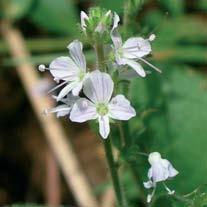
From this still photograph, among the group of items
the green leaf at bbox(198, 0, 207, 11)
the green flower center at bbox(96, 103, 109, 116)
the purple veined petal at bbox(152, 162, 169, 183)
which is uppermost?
the green leaf at bbox(198, 0, 207, 11)

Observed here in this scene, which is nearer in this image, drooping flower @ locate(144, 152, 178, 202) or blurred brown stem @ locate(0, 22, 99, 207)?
drooping flower @ locate(144, 152, 178, 202)

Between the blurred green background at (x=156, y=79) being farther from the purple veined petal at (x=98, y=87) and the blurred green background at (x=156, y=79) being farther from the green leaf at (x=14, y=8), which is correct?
the purple veined petal at (x=98, y=87)

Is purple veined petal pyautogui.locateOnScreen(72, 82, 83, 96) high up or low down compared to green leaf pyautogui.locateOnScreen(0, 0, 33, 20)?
down

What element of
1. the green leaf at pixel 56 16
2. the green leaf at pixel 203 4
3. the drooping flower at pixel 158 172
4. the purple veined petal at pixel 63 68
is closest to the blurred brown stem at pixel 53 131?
the green leaf at pixel 56 16

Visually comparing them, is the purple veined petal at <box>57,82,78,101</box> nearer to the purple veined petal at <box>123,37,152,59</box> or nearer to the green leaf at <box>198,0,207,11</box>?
the purple veined petal at <box>123,37,152,59</box>

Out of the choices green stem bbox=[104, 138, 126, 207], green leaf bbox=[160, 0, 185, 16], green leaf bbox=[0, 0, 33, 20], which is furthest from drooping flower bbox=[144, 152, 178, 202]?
green leaf bbox=[0, 0, 33, 20]

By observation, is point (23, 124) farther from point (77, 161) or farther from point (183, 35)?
point (183, 35)

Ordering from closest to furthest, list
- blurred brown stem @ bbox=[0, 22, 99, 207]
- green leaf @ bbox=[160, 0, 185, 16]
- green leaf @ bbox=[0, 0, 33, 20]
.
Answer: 1. blurred brown stem @ bbox=[0, 22, 99, 207]
2. green leaf @ bbox=[160, 0, 185, 16]
3. green leaf @ bbox=[0, 0, 33, 20]

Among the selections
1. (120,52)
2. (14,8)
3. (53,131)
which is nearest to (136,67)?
(120,52)
